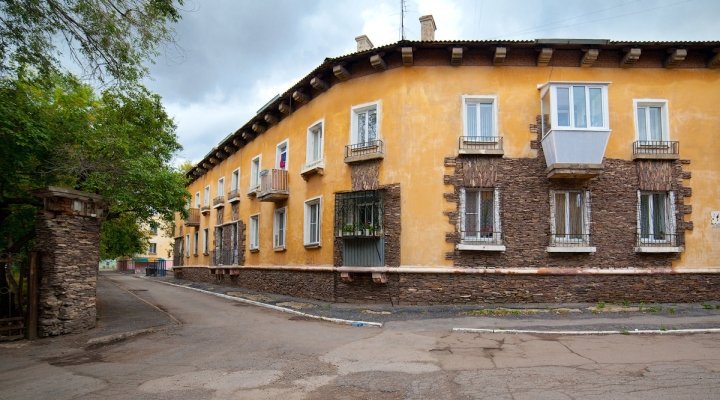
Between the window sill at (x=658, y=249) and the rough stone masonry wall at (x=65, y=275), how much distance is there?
14538 millimetres

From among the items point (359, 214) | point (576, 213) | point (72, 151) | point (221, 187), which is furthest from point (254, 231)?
point (576, 213)

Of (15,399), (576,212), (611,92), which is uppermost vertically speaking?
(611,92)

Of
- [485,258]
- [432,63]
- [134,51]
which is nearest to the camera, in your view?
[134,51]

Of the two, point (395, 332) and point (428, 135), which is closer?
point (395, 332)

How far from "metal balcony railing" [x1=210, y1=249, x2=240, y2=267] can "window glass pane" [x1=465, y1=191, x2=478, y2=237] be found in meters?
13.5

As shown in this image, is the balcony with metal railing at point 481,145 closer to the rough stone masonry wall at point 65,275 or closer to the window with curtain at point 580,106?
the window with curtain at point 580,106

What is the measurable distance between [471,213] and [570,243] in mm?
2980

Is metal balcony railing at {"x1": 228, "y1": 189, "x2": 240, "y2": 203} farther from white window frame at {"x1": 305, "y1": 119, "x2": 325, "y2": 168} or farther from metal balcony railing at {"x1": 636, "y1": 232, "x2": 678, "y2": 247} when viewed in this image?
metal balcony railing at {"x1": 636, "y1": 232, "x2": 678, "y2": 247}

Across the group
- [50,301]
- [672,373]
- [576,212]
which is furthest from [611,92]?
[50,301]

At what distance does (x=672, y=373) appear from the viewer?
704cm

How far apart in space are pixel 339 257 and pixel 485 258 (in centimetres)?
462

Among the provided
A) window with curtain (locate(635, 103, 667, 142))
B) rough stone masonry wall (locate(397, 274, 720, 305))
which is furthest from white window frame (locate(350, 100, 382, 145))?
window with curtain (locate(635, 103, 667, 142))

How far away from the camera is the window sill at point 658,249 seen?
1492cm

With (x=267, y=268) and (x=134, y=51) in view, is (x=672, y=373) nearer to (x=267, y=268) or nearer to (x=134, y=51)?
(x=134, y=51)
